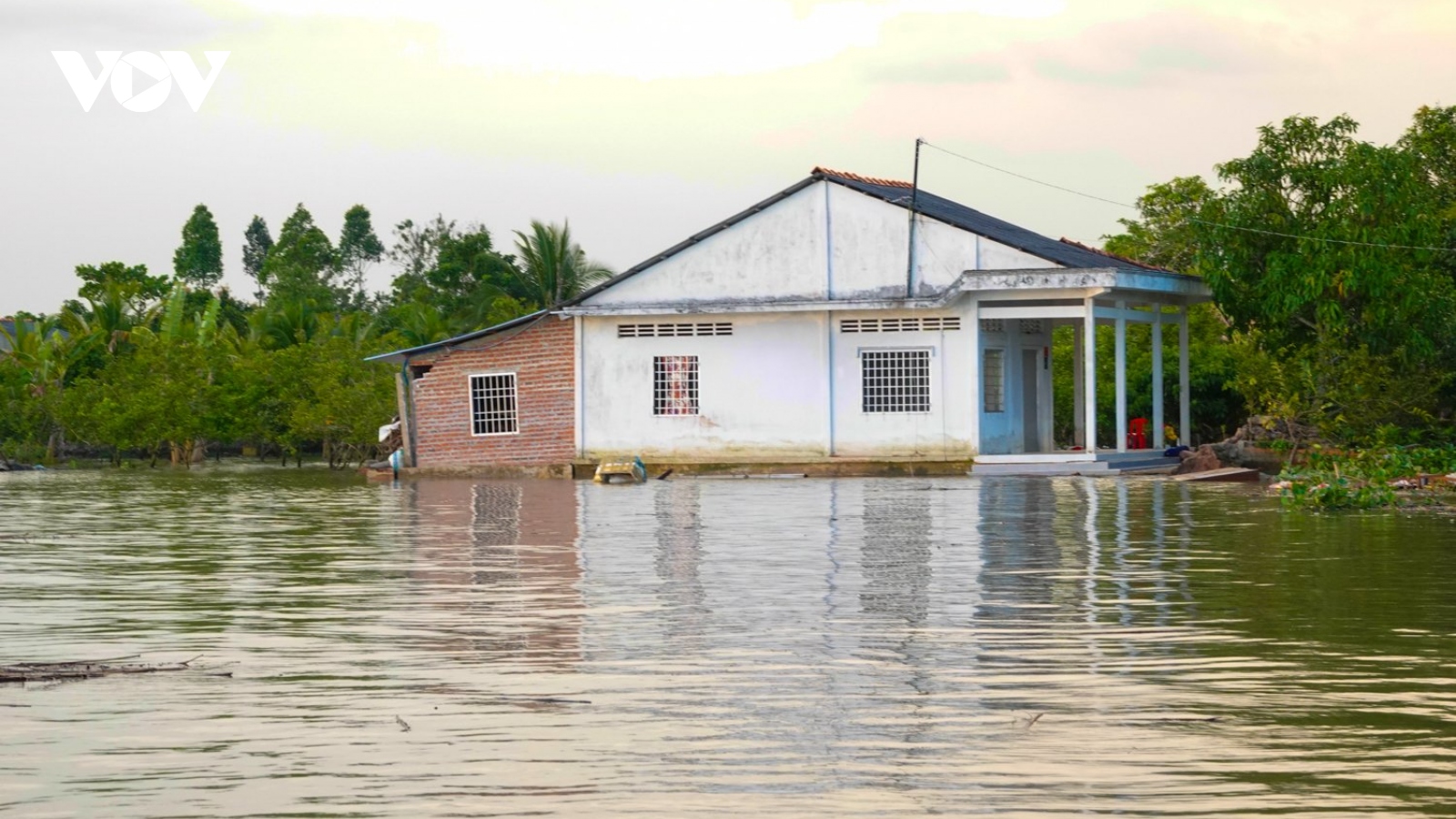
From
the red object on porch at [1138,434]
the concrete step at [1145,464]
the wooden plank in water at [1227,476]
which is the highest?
the red object on porch at [1138,434]

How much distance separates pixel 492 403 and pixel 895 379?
8.82 meters

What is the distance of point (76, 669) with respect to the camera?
9.38 metres

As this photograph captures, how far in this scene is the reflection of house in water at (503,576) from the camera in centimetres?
1041

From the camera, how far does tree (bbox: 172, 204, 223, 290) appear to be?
77938 mm

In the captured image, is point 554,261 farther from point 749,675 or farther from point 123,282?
point 749,675

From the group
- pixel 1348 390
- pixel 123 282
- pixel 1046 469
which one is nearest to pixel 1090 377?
pixel 1046 469

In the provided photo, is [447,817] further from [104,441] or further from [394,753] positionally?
[104,441]

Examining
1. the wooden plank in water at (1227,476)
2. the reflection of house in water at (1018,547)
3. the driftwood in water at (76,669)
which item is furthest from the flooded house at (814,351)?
the driftwood in water at (76,669)

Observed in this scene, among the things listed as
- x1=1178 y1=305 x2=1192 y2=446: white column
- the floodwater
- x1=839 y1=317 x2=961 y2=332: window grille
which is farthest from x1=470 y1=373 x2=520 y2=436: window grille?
the floodwater

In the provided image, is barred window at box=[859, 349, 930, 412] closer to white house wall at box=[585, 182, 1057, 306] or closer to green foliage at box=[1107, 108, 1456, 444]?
white house wall at box=[585, 182, 1057, 306]

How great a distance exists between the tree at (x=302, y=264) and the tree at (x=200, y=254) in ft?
8.90

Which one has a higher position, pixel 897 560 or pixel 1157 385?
pixel 1157 385

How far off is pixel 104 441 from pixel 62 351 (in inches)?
168

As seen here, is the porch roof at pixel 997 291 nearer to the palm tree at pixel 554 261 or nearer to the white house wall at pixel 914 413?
the white house wall at pixel 914 413
